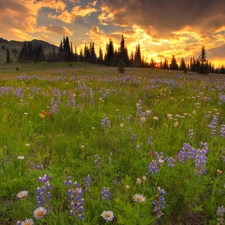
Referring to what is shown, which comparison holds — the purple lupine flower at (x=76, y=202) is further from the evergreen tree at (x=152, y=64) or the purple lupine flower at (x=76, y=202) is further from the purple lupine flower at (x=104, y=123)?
the evergreen tree at (x=152, y=64)

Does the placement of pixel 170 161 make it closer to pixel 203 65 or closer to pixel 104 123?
pixel 104 123

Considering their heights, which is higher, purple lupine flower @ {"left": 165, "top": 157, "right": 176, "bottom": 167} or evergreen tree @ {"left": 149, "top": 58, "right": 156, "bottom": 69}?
evergreen tree @ {"left": 149, "top": 58, "right": 156, "bottom": 69}

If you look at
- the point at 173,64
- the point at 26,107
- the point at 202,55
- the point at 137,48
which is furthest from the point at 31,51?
the point at 26,107

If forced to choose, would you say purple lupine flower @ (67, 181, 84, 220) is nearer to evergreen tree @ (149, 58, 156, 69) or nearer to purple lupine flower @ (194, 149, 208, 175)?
purple lupine flower @ (194, 149, 208, 175)

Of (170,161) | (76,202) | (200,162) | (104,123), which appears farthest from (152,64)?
(76,202)

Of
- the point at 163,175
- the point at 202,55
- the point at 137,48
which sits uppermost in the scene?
the point at 137,48

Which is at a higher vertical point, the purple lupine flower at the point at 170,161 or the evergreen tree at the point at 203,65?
the evergreen tree at the point at 203,65

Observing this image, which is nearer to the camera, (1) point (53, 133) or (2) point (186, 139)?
(2) point (186, 139)

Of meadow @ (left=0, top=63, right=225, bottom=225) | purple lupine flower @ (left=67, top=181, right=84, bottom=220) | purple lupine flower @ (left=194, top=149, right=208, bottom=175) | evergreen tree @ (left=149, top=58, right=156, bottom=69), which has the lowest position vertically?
meadow @ (left=0, top=63, right=225, bottom=225)

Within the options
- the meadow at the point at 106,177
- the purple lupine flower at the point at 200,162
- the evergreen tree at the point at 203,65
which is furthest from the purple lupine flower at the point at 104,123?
the evergreen tree at the point at 203,65

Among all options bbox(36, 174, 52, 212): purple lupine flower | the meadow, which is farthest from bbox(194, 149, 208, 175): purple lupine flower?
bbox(36, 174, 52, 212): purple lupine flower

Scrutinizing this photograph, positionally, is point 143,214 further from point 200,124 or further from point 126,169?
point 200,124

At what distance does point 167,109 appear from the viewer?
693 centimetres

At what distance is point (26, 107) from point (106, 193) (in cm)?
454
